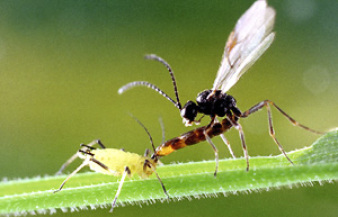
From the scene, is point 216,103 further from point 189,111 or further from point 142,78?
point 142,78

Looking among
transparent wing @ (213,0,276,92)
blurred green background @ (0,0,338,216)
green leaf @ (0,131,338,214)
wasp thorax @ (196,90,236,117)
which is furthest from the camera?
blurred green background @ (0,0,338,216)

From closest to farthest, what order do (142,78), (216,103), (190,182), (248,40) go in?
(190,182) → (248,40) → (216,103) → (142,78)

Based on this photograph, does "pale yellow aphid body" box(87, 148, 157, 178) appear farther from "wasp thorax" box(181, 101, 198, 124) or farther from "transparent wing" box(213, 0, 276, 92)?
"transparent wing" box(213, 0, 276, 92)

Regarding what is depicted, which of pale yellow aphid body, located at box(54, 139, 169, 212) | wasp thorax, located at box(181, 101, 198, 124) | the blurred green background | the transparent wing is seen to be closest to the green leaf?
pale yellow aphid body, located at box(54, 139, 169, 212)

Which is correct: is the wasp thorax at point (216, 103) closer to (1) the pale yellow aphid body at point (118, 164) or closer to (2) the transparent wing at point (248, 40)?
(2) the transparent wing at point (248, 40)

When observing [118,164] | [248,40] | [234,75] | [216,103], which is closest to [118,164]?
[118,164]

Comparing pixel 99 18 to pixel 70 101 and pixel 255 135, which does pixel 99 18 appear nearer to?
pixel 70 101

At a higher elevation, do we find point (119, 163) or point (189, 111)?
point (189, 111)
